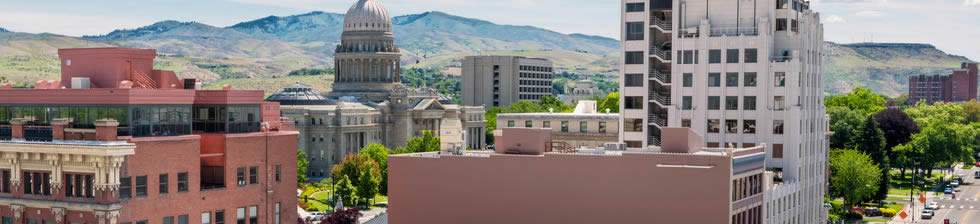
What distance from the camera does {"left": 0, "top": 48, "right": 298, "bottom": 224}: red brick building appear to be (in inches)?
2376

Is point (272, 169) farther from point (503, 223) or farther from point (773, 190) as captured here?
point (773, 190)

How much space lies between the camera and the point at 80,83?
66312 mm

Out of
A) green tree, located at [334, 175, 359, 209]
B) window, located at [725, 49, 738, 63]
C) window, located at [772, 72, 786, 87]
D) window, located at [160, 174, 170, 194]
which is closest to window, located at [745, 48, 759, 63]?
window, located at [725, 49, 738, 63]

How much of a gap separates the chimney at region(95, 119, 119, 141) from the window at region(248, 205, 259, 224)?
36.9 feet

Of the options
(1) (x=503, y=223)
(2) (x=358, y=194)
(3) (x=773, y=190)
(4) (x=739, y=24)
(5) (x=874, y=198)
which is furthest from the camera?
(5) (x=874, y=198)

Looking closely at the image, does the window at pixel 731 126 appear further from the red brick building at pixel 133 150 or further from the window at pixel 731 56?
the red brick building at pixel 133 150

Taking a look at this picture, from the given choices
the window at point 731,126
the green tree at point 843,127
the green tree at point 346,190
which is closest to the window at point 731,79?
the window at point 731,126

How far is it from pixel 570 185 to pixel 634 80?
38948mm

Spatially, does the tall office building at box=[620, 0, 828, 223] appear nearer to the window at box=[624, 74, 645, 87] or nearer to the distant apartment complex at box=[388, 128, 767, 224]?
the window at box=[624, 74, 645, 87]

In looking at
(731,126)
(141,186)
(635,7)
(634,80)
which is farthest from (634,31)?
(141,186)

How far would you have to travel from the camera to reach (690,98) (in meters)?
103

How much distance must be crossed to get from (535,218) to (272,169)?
56.8 feet

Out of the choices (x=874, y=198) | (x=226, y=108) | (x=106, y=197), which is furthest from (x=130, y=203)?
(x=874, y=198)

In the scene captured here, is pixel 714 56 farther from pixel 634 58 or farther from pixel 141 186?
pixel 141 186
